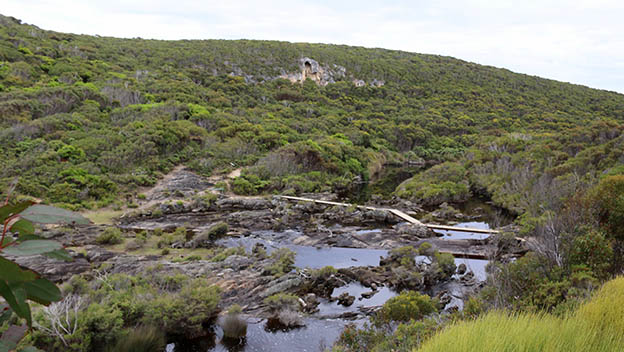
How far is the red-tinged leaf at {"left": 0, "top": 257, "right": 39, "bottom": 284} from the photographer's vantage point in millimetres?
807

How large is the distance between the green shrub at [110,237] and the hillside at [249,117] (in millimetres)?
4516

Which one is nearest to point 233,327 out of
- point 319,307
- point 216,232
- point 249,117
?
point 319,307

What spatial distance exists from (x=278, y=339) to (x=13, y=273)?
7949mm

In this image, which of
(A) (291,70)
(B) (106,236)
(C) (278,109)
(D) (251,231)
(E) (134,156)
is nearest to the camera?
(B) (106,236)

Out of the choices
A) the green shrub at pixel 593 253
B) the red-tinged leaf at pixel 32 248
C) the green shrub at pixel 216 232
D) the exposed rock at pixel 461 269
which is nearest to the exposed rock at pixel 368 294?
the exposed rock at pixel 461 269

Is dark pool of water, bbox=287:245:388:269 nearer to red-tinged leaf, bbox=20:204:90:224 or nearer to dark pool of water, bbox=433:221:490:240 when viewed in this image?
dark pool of water, bbox=433:221:490:240

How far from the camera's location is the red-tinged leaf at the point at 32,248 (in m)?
0.85

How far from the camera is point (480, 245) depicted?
14.2 m

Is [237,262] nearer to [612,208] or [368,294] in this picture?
[368,294]

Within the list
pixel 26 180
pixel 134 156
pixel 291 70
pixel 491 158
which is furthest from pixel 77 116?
pixel 291 70

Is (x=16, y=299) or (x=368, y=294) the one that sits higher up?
(x=16, y=299)

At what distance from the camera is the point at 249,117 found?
34781 millimetres

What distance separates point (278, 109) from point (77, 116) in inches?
885

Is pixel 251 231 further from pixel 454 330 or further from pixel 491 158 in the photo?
pixel 491 158
